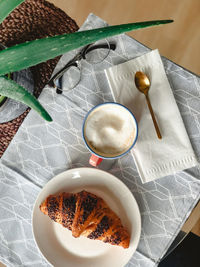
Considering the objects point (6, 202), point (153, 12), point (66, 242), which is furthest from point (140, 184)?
point (153, 12)

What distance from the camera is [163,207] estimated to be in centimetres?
80

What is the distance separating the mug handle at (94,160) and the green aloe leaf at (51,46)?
312mm

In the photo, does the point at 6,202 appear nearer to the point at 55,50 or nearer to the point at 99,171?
the point at 99,171

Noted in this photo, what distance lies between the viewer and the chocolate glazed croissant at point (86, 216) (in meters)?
0.78

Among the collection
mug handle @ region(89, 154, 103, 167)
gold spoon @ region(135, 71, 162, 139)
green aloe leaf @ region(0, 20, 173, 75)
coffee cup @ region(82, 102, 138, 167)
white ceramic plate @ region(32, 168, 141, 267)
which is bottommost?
white ceramic plate @ region(32, 168, 141, 267)

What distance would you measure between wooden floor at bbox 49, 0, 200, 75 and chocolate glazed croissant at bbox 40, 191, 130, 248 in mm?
725

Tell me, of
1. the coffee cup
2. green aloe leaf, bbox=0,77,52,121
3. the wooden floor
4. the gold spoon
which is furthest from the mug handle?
the wooden floor

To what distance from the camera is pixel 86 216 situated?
78 cm

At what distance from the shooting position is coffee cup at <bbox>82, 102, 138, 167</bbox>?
2.50 ft

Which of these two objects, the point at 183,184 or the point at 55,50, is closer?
the point at 55,50

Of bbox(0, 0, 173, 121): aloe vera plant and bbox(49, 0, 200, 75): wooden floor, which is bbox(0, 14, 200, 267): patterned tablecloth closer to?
bbox(0, 0, 173, 121): aloe vera plant

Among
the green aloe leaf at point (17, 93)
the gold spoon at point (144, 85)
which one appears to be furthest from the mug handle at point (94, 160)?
the green aloe leaf at point (17, 93)

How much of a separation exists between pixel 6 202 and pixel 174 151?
44cm

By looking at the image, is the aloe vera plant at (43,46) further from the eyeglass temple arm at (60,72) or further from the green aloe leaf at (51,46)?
the eyeglass temple arm at (60,72)
